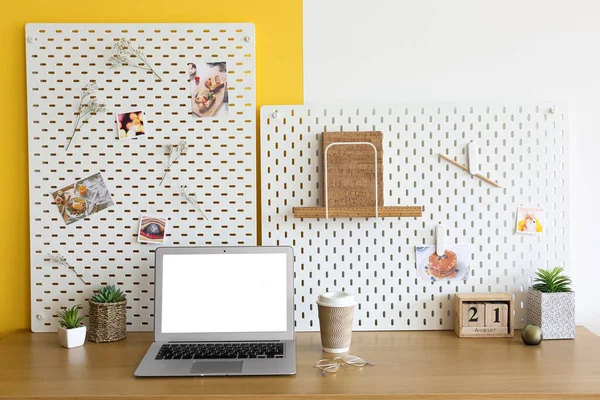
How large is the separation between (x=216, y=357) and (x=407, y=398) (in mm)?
469

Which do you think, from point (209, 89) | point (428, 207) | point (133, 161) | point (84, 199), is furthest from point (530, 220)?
point (84, 199)

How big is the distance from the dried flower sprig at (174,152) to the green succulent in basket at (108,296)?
325 mm

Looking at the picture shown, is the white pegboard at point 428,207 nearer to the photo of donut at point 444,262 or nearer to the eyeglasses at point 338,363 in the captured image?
the photo of donut at point 444,262

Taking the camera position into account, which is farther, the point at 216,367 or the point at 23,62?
the point at 23,62

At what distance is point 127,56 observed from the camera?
5.19 ft

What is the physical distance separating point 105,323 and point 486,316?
1.03 meters

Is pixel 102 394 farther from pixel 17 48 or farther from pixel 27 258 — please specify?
pixel 17 48

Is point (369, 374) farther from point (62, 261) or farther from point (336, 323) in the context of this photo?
point (62, 261)

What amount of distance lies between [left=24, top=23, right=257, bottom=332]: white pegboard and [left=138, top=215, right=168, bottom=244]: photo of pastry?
17 mm

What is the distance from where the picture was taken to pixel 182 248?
150 cm

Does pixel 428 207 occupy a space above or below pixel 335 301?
above

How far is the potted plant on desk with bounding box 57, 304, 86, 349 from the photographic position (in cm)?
146

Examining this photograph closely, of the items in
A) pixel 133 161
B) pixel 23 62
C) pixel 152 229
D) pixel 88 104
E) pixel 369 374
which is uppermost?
pixel 23 62

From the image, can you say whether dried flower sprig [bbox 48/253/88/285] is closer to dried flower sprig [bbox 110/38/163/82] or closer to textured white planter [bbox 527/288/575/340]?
dried flower sprig [bbox 110/38/163/82]
